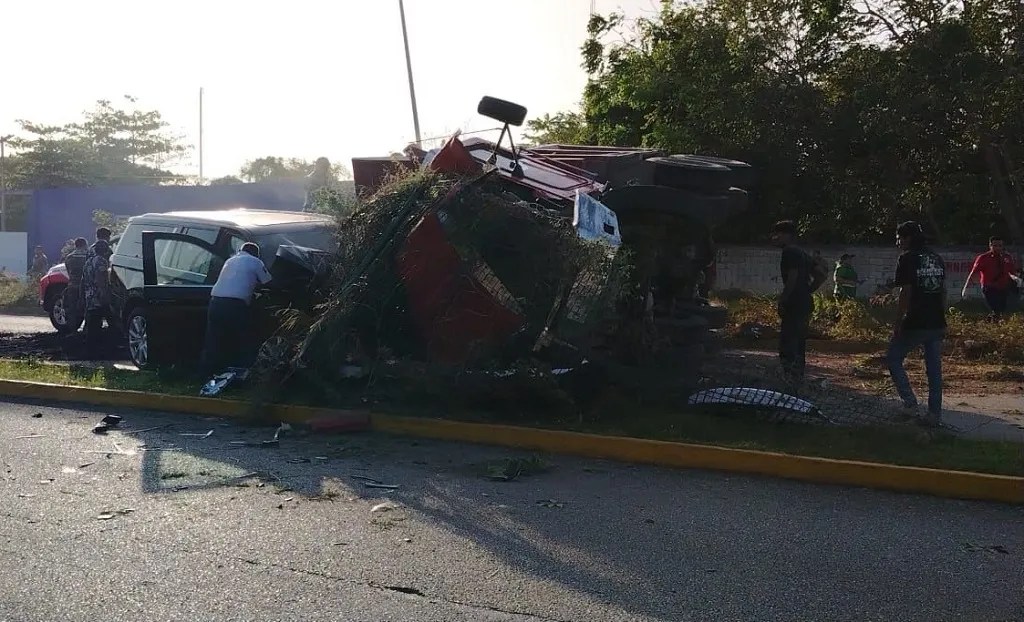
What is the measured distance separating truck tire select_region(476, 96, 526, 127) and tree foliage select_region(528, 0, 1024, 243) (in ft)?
37.4

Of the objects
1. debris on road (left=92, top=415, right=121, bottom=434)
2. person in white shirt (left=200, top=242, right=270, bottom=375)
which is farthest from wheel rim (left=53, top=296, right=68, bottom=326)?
debris on road (left=92, top=415, right=121, bottom=434)

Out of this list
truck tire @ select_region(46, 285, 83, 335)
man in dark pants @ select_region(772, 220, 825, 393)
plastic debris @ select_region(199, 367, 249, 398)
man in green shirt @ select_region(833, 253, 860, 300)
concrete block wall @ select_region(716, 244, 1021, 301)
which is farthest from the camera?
concrete block wall @ select_region(716, 244, 1021, 301)

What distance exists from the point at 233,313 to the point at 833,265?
45.3 ft

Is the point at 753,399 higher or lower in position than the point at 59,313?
higher

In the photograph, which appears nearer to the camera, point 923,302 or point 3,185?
point 923,302

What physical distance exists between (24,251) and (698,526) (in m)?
41.2

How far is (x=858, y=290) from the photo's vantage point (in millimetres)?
19688

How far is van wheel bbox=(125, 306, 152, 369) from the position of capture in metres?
10.9

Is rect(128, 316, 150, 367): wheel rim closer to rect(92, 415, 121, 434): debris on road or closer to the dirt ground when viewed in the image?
the dirt ground

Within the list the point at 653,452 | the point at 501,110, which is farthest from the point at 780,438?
the point at 501,110

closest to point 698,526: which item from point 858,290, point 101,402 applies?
point 101,402

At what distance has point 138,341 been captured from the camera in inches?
432

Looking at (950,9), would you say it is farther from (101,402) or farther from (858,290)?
(101,402)

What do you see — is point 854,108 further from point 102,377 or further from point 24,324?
point 24,324
